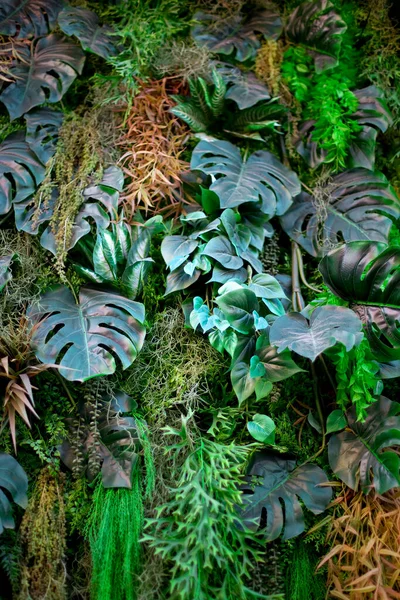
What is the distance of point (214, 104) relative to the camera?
7.39ft

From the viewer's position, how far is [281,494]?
177 centimetres

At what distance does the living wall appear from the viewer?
5.50 ft

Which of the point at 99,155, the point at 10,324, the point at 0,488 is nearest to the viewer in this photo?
the point at 0,488

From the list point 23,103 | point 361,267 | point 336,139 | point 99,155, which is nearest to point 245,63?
point 336,139

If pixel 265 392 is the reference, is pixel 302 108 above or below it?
above

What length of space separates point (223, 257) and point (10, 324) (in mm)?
769

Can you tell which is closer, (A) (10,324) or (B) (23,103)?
(A) (10,324)

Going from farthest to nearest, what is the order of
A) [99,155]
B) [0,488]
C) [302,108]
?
[302,108] → [99,155] → [0,488]

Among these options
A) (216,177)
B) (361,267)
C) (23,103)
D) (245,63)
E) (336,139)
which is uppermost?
(245,63)

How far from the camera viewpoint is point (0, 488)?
5.66 ft

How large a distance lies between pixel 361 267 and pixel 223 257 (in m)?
0.48

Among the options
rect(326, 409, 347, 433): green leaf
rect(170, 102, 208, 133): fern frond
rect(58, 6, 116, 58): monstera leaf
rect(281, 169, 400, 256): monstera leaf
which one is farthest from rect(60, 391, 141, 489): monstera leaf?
rect(58, 6, 116, 58): monstera leaf

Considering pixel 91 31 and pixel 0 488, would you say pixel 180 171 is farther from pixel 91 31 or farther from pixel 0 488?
pixel 0 488

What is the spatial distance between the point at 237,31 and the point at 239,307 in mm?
1424
